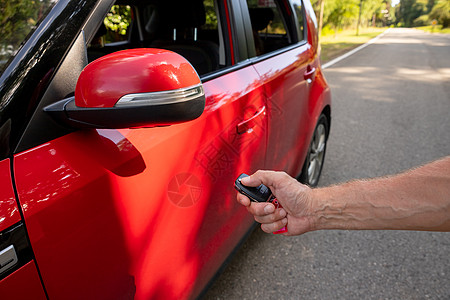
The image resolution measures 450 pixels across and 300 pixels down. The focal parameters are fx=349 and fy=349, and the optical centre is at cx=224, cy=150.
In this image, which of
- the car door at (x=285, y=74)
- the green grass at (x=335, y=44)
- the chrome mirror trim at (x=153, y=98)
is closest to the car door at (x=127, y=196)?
the chrome mirror trim at (x=153, y=98)

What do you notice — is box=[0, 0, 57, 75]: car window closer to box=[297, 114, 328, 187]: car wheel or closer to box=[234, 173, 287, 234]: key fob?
box=[234, 173, 287, 234]: key fob

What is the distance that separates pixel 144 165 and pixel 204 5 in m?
1.66

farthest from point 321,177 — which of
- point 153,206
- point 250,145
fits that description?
point 153,206

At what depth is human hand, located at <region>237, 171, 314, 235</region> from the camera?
4.21ft

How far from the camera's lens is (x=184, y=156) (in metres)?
1.31

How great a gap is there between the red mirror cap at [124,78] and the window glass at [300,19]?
7.11 ft

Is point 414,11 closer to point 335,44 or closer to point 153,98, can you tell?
point 335,44

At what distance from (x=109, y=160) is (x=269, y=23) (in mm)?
2382

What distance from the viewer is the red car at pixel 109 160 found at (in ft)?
2.81

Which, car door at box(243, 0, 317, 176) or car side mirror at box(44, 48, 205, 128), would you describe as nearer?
car side mirror at box(44, 48, 205, 128)

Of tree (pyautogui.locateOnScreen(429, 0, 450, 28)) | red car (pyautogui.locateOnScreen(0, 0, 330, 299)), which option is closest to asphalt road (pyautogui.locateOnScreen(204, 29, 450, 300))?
red car (pyautogui.locateOnScreen(0, 0, 330, 299))

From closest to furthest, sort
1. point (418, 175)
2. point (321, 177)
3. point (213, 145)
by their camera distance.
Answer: point (418, 175), point (213, 145), point (321, 177)

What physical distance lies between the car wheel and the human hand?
1.66 metres

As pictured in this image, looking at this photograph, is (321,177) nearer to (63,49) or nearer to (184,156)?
(184,156)
